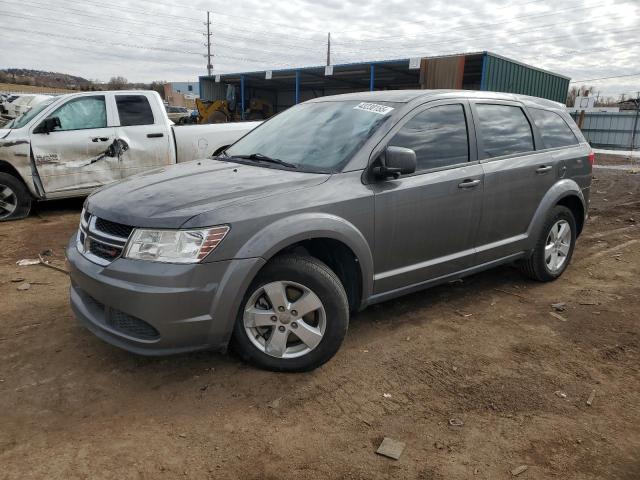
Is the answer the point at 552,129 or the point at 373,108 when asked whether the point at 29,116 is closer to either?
the point at 373,108

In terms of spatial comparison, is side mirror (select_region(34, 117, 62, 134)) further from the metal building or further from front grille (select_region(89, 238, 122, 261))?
the metal building

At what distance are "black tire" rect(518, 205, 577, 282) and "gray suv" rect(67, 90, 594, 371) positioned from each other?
44 mm

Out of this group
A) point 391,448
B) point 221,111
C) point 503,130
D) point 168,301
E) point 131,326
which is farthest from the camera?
point 221,111

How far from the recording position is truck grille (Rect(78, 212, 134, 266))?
2838mm

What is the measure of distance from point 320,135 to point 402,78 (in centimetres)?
2175

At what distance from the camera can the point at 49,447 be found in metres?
2.45

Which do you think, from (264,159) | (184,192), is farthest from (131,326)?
(264,159)

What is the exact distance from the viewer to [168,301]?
8.73 ft

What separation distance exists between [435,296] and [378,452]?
228 cm

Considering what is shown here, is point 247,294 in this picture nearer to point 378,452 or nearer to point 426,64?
point 378,452

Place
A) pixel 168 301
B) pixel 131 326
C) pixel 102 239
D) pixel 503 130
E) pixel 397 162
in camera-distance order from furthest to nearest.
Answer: pixel 503 130
pixel 397 162
pixel 102 239
pixel 131 326
pixel 168 301

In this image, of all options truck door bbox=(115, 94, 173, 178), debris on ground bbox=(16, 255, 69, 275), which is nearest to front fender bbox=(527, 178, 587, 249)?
debris on ground bbox=(16, 255, 69, 275)

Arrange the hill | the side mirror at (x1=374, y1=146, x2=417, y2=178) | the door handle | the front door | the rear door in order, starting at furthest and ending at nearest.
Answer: the hill → the rear door → the door handle → the front door → the side mirror at (x1=374, y1=146, x2=417, y2=178)

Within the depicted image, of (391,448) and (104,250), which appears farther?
(104,250)
